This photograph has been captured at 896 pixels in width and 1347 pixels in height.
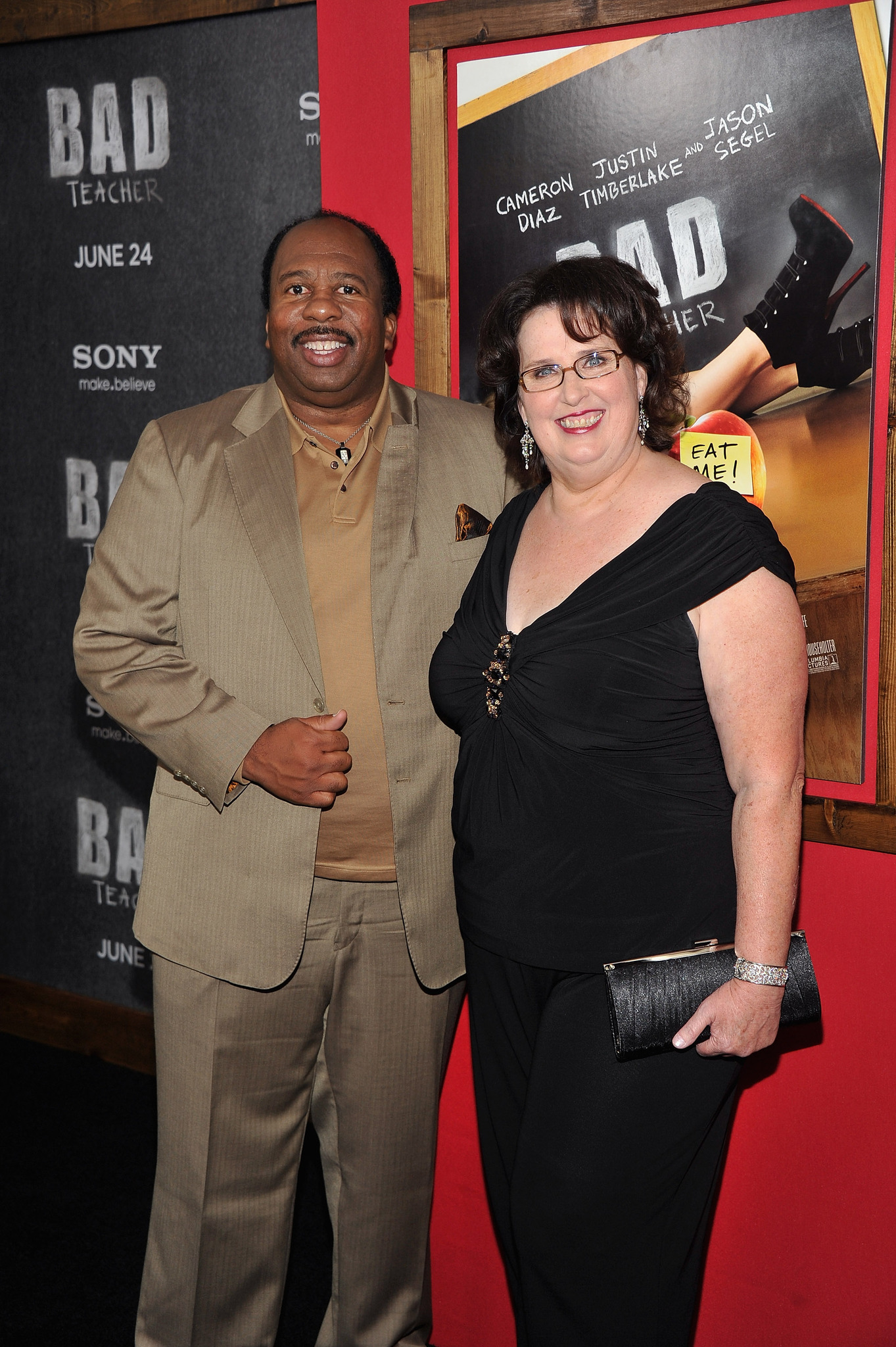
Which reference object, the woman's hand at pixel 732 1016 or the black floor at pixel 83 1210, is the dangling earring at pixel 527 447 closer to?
the woman's hand at pixel 732 1016

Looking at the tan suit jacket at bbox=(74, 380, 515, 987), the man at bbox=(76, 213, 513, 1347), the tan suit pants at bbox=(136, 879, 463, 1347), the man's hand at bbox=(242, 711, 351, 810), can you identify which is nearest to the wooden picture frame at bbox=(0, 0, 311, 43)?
the man at bbox=(76, 213, 513, 1347)

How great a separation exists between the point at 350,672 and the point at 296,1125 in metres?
0.86

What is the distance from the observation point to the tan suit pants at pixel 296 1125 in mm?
2029

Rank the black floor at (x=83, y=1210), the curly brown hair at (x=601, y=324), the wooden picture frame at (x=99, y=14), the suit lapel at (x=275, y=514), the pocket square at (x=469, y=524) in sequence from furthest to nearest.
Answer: the wooden picture frame at (x=99, y=14)
the black floor at (x=83, y=1210)
the pocket square at (x=469, y=524)
the suit lapel at (x=275, y=514)
the curly brown hair at (x=601, y=324)

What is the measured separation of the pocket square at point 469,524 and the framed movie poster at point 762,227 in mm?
367

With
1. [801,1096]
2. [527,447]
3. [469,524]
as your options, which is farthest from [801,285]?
[801,1096]

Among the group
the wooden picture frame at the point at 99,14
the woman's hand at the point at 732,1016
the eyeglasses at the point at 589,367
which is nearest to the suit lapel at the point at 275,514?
the eyeglasses at the point at 589,367

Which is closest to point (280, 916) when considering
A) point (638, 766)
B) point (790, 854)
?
point (638, 766)

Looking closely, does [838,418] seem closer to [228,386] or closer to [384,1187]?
[384,1187]

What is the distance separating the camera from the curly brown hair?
1.73m

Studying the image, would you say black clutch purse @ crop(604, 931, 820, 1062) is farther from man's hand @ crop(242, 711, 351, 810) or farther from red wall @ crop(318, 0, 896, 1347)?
man's hand @ crop(242, 711, 351, 810)

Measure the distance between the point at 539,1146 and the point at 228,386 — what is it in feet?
7.58

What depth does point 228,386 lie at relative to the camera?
328 cm

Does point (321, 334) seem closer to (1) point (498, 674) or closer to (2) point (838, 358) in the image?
(1) point (498, 674)
